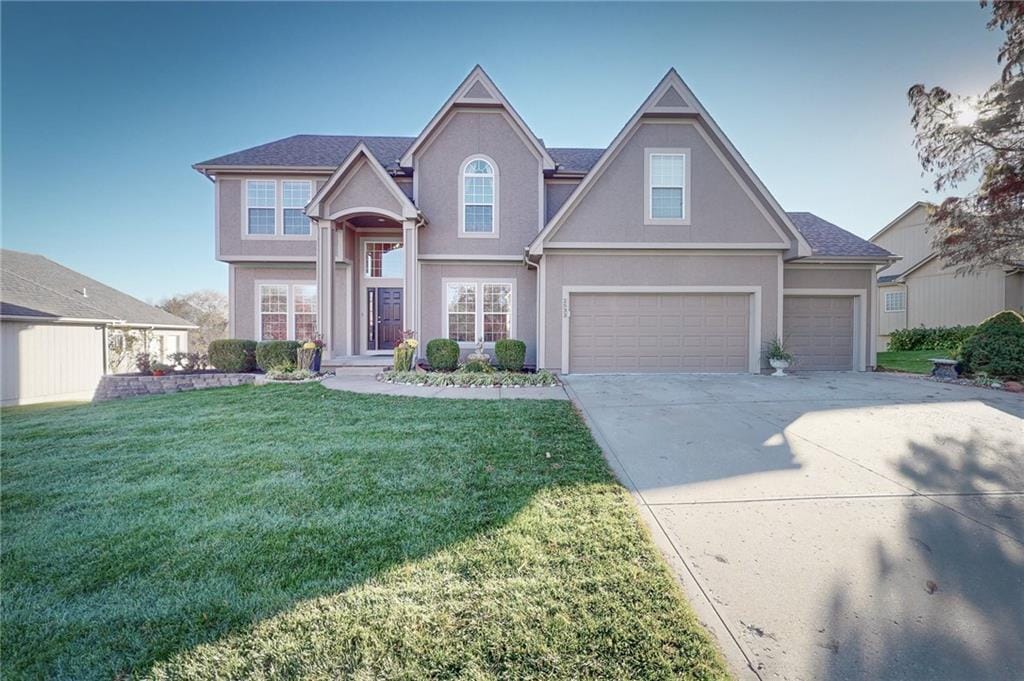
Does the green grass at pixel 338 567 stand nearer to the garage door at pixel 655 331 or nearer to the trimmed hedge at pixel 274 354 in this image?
the garage door at pixel 655 331

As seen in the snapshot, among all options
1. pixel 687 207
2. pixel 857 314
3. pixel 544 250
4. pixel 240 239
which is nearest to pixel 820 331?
pixel 857 314

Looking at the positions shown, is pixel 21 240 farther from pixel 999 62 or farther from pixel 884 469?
pixel 999 62

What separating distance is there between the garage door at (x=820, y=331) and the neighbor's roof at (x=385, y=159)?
144 centimetres

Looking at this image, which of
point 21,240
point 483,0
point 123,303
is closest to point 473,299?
point 483,0

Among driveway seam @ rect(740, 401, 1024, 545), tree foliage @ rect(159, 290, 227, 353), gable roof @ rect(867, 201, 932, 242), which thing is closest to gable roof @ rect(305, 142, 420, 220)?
driveway seam @ rect(740, 401, 1024, 545)

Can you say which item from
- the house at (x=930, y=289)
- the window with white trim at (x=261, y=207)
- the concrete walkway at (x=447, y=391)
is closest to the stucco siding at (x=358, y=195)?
the window with white trim at (x=261, y=207)

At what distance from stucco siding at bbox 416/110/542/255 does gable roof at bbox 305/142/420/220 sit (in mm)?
1114

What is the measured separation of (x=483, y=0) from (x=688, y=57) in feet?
21.5

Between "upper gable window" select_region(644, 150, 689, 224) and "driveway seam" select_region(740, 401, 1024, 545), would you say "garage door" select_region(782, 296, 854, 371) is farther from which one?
"driveway seam" select_region(740, 401, 1024, 545)

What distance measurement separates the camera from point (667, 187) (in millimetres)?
10852

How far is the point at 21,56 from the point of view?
36.4 feet

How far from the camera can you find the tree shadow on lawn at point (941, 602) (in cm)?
197

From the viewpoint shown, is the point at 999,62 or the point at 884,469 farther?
the point at 999,62

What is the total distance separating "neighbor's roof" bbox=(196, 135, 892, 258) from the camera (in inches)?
473
